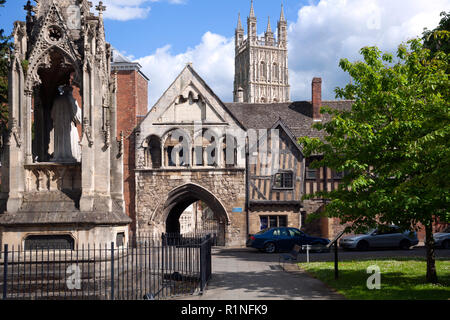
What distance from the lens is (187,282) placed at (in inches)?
472

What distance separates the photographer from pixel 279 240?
2562 centimetres

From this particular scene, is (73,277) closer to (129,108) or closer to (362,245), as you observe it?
(362,245)

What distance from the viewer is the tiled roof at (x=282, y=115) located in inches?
1246

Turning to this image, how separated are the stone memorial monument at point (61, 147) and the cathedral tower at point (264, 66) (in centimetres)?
9108

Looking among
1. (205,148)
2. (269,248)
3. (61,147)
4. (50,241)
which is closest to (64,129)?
(61,147)

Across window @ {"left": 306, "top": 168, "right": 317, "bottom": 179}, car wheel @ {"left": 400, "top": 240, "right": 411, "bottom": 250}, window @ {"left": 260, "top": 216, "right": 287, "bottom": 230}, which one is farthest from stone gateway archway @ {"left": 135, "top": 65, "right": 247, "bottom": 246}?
car wheel @ {"left": 400, "top": 240, "right": 411, "bottom": 250}

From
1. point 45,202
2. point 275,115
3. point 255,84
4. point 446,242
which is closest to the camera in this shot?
point 45,202

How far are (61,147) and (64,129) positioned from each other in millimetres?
446

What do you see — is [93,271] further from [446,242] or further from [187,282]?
[446,242]

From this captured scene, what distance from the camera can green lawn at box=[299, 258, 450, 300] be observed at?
35.3 feet

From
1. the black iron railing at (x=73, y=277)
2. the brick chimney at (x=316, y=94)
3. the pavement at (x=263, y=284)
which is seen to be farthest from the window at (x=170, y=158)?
the black iron railing at (x=73, y=277)

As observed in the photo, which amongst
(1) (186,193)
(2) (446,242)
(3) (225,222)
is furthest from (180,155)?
(2) (446,242)

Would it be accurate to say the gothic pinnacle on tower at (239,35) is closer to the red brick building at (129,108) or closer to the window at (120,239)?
the red brick building at (129,108)
